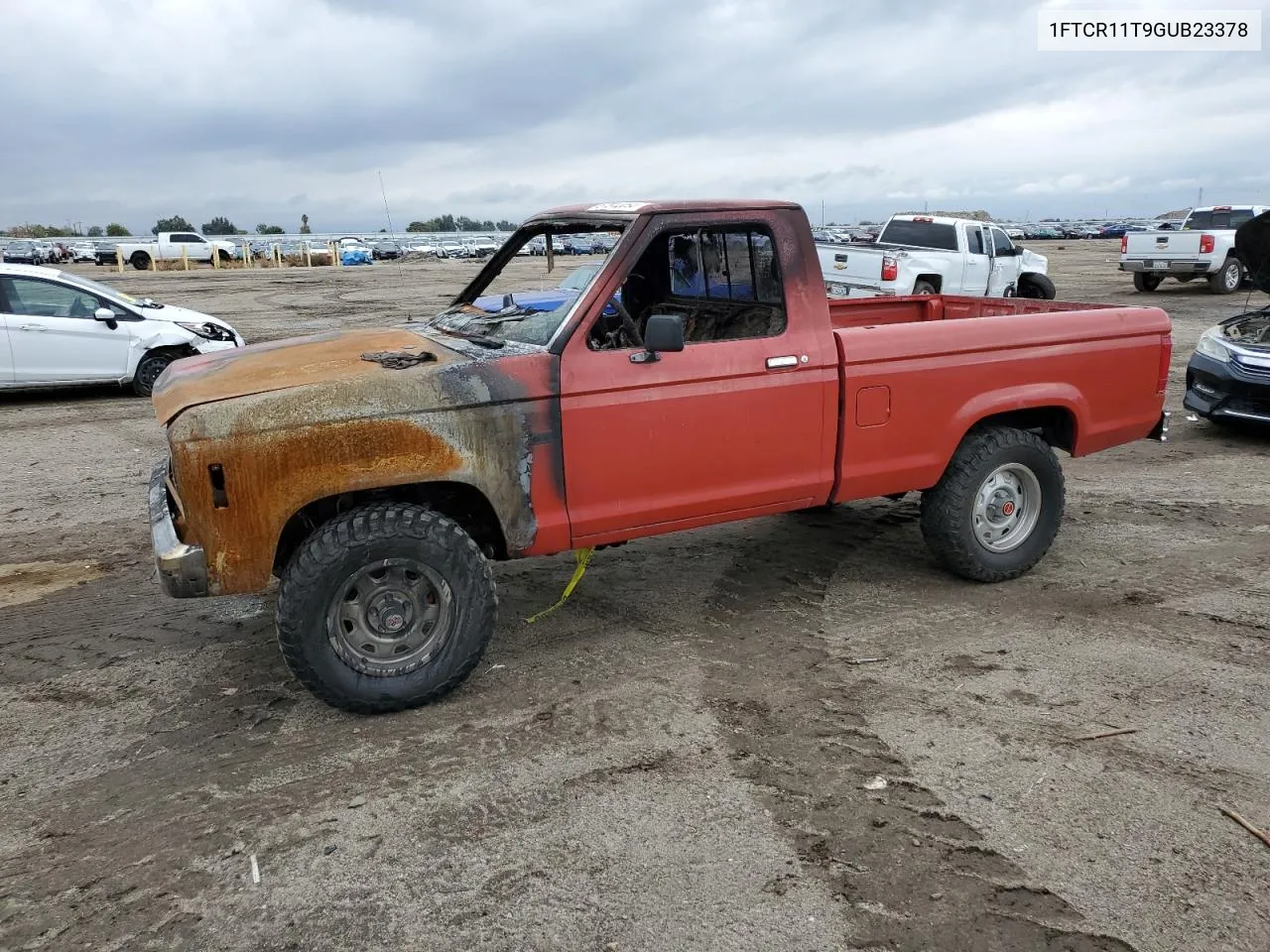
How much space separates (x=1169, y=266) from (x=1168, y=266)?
2 centimetres

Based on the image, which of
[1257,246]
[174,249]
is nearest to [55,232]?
[174,249]

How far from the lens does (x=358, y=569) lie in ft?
12.0

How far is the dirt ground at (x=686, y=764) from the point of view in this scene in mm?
2770

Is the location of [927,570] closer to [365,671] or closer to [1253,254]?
[365,671]

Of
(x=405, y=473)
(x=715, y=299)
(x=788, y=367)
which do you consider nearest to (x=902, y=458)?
(x=788, y=367)

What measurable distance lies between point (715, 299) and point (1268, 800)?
3033 millimetres

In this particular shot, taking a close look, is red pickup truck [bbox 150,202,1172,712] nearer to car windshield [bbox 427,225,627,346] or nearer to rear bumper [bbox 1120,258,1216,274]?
car windshield [bbox 427,225,627,346]

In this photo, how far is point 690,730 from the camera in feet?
12.3

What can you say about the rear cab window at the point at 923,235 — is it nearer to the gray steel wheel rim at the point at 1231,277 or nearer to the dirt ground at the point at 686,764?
the gray steel wheel rim at the point at 1231,277

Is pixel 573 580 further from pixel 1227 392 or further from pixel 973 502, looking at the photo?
pixel 1227 392

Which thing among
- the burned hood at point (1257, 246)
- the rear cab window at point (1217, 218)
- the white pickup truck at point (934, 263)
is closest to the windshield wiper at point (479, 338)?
the burned hood at point (1257, 246)

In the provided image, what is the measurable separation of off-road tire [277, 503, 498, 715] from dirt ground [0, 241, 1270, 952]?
156mm

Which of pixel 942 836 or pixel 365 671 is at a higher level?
pixel 365 671

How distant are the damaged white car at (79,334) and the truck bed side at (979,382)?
30.0 ft
